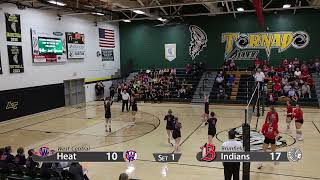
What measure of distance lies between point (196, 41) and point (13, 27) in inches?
572

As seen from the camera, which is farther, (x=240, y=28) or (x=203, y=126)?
(x=240, y=28)

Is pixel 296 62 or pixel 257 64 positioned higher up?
pixel 296 62

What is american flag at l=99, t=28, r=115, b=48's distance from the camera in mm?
26172

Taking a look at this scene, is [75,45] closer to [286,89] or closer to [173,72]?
[173,72]

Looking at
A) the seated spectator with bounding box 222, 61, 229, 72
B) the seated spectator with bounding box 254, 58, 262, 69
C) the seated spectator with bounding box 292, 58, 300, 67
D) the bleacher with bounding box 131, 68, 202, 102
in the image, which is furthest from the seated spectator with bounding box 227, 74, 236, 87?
the seated spectator with bounding box 292, 58, 300, 67

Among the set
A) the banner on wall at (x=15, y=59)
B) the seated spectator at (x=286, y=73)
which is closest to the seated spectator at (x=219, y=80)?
the seated spectator at (x=286, y=73)

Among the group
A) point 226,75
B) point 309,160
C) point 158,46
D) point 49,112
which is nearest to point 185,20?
point 158,46

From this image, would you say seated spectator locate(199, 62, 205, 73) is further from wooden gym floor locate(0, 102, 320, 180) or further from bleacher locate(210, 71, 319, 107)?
wooden gym floor locate(0, 102, 320, 180)

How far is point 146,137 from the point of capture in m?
13.3

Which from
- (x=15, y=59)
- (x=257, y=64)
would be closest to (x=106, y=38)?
(x=15, y=59)

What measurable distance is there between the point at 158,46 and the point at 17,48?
501 inches

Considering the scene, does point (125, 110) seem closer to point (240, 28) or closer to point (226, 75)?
point (226, 75)

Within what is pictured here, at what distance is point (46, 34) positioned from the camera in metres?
20.4

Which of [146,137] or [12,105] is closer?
[146,137]
